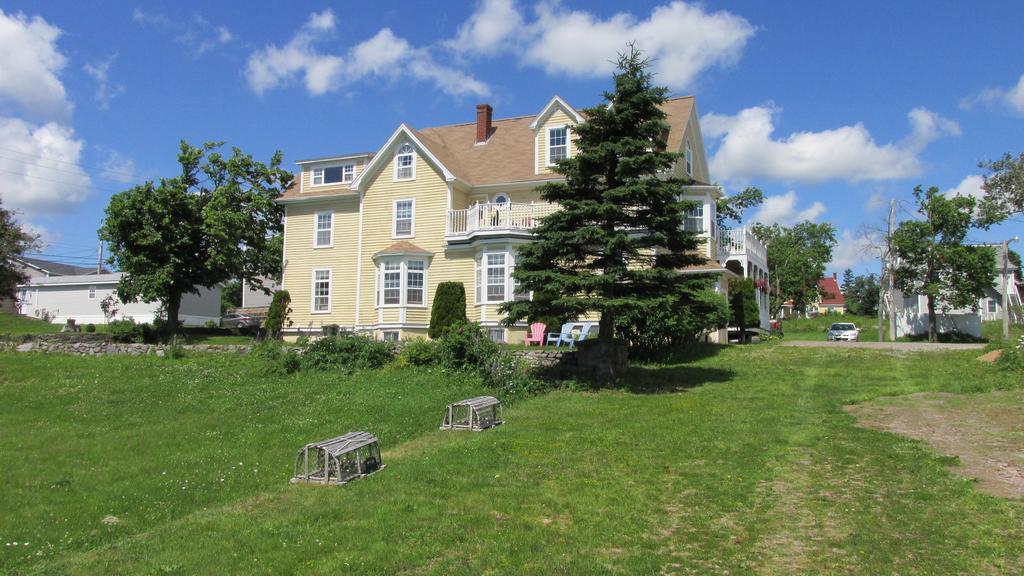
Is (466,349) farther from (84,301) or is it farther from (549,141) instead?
(84,301)

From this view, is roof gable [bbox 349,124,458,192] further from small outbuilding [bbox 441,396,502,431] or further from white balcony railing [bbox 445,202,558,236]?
small outbuilding [bbox 441,396,502,431]

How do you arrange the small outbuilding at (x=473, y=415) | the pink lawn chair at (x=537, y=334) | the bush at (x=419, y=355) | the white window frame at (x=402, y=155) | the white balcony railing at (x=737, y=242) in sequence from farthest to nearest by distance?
the white window frame at (x=402, y=155)
the white balcony railing at (x=737, y=242)
the pink lawn chair at (x=537, y=334)
the bush at (x=419, y=355)
the small outbuilding at (x=473, y=415)

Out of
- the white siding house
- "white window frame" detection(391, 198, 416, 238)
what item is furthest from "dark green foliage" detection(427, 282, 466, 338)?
the white siding house

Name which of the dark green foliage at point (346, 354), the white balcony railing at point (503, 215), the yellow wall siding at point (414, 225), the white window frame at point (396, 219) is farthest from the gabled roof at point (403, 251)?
the dark green foliage at point (346, 354)

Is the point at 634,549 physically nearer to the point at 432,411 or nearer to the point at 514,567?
the point at 514,567

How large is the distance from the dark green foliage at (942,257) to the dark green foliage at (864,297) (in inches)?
1404

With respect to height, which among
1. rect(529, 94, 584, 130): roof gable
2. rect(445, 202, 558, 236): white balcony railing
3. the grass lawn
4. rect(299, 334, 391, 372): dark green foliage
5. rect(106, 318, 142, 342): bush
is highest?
rect(529, 94, 584, 130): roof gable

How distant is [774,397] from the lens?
15.7 m

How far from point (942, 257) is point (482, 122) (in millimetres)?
21690

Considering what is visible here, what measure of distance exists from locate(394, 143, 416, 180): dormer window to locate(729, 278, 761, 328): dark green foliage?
534 inches

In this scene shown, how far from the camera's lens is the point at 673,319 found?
1912cm

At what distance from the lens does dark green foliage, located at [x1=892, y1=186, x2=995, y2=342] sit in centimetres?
3238

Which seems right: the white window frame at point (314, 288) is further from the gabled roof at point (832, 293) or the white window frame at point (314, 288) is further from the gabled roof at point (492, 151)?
the gabled roof at point (832, 293)

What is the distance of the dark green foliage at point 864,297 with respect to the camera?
7350 centimetres
